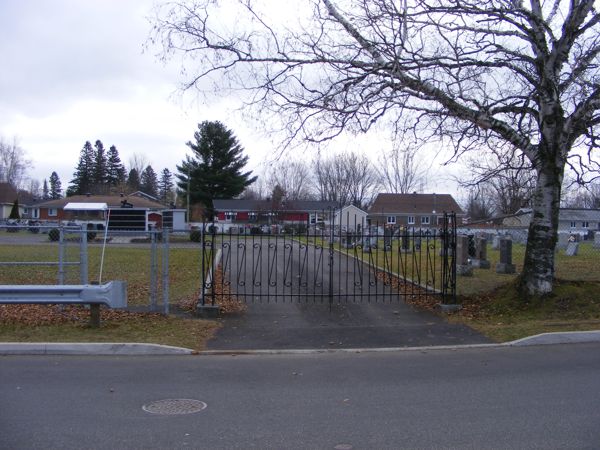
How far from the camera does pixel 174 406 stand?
5.55 meters

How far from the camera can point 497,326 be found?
985 cm

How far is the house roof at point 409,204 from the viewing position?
82.6m

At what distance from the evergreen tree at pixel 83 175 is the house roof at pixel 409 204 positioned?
173 ft

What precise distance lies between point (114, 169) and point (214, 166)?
47.0 m

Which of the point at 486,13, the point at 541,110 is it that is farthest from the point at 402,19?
the point at 541,110

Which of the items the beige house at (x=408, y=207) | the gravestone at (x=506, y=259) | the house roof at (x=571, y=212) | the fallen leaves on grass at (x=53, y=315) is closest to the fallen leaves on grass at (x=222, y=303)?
the fallen leaves on grass at (x=53, y=315)

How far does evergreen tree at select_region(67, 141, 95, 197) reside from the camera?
102 meters

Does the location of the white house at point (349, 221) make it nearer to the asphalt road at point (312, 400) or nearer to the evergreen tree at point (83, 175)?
the asphalt road at point (312, 400)

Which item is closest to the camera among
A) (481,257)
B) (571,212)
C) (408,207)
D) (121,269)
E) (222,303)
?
(222,303)

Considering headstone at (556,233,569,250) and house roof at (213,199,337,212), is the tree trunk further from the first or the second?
house roof at (213,199,337,212)

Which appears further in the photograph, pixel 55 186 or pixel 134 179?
pixel 55 186

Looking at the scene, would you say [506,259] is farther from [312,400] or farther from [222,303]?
[312,400]

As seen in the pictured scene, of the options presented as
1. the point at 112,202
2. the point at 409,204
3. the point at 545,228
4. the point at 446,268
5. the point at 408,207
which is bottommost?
the point at 446,268

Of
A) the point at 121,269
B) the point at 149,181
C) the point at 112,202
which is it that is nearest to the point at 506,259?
the point at 121,269
